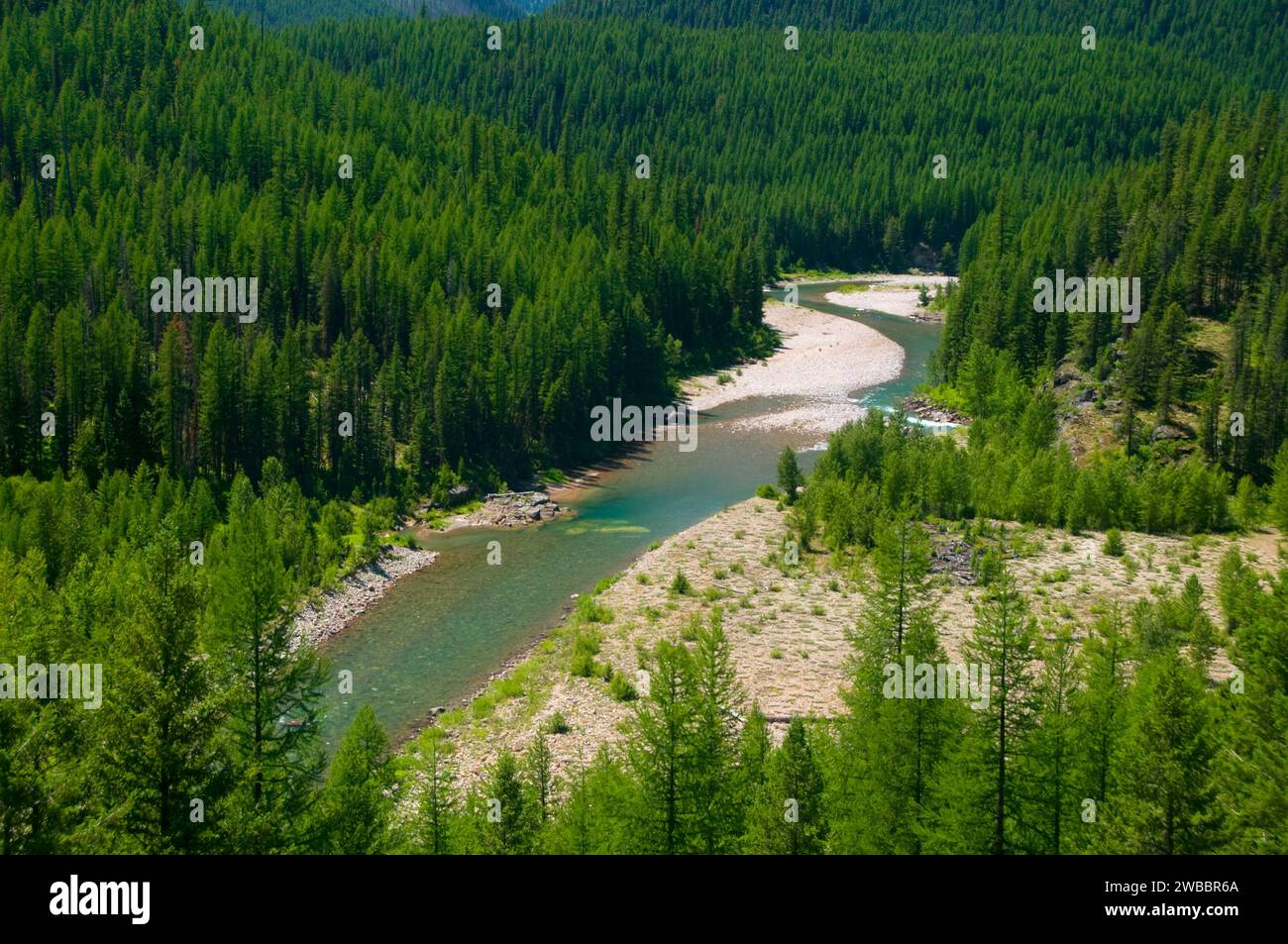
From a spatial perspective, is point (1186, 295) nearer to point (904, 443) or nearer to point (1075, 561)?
point (904, 443)

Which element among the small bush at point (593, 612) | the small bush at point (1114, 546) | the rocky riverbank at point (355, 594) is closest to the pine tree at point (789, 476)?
the small bush at point (1114, 546)

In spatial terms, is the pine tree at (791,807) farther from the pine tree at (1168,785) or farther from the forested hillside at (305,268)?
the forested hillside at (305,268)

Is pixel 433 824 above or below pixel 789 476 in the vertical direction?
below

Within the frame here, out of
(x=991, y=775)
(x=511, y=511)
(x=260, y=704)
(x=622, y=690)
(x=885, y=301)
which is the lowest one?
(x=622, y=690)

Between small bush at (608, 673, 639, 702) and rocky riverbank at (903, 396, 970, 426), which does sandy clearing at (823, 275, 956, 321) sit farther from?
small bush at (608, 673, 639, 702)

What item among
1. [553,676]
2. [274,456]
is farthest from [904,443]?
[274,456]

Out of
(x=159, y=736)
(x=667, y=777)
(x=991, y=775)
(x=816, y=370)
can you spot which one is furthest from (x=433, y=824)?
(x=816, y=370)

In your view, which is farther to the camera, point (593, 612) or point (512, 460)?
point (512, 460)

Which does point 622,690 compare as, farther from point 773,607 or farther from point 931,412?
point 931,412
